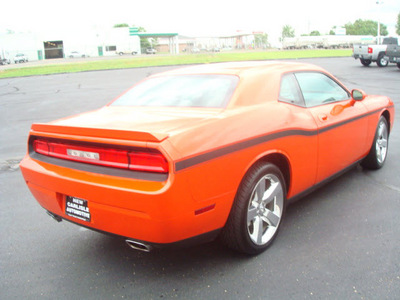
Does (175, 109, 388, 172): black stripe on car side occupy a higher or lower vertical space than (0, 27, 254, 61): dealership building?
lower

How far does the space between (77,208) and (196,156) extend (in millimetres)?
965

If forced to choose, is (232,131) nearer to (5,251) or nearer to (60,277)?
(60,277)

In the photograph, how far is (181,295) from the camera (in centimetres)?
252

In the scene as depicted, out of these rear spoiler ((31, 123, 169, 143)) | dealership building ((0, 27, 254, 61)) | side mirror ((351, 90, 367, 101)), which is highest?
dealership building ((0, 27, 254, 61))

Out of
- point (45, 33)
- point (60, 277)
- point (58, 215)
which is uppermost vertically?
point (45, 33)

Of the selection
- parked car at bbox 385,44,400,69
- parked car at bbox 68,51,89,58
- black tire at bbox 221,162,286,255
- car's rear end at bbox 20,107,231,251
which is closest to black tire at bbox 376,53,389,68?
parked car at bbox 385,44,400,69

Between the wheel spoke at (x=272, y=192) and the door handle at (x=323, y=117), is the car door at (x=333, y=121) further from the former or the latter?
the wheel spoke at (x=272, y=192)

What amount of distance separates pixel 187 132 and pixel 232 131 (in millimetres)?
394

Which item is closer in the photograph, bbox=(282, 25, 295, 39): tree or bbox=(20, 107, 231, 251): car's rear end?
bbox=(20, 107, 231, 251): car's rear end

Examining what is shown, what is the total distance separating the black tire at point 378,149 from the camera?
4.70 meters

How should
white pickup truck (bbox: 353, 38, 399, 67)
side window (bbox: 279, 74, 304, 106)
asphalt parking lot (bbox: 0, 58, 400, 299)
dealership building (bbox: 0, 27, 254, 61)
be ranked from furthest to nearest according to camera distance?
dealership building (bbox: 0, 27, 254, 61)
white pickup truck (bbox: 353, 38, 399, 67)
side window (bbox: 279, 74, 304, 106)
asphalt parking lot (bbox: 0, 58, 400, 299)

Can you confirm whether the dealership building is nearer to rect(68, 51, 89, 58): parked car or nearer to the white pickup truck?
rect(68, 51, 89, 58): parked car

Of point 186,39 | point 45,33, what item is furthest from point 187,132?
point 186,39

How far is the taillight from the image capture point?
2336mm
